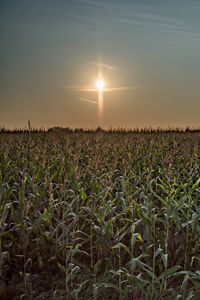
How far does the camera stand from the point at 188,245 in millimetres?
3979

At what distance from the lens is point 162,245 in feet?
13.6

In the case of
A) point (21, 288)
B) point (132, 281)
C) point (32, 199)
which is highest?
point (32, 199)

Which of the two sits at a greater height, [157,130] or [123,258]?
[157,130]

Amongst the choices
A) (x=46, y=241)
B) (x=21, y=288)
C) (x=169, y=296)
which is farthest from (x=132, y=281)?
(x=46, y=241)

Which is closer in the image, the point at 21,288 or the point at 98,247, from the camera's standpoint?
the point at 21,288

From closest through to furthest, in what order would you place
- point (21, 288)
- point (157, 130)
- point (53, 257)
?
point (21, 288) → point (53, 257) → point (157, 130)

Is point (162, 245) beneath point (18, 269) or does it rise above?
above

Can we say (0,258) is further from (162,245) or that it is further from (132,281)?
(162,245)

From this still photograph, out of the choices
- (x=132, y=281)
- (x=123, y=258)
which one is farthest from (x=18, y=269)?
(x=132, y=281)

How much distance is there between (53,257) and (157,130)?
19.8 metres

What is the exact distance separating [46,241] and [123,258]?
1.01 metres

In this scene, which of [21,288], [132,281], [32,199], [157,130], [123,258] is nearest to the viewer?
[132,281]

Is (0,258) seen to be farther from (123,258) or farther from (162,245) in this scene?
(162,245)

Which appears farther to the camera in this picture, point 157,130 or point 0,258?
point 157,130
